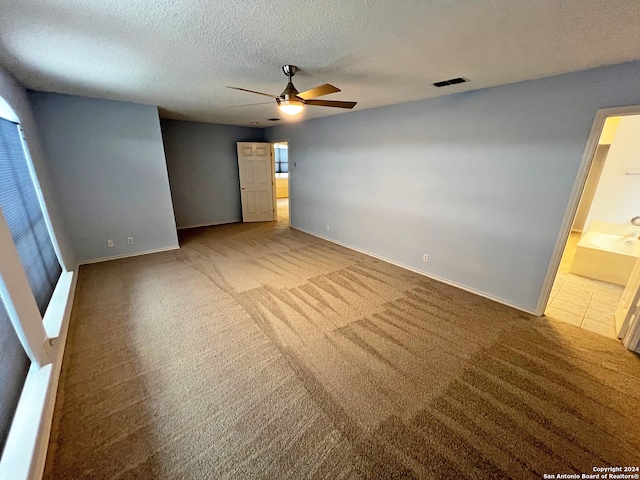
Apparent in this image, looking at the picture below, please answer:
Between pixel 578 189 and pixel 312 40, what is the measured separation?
2.70m

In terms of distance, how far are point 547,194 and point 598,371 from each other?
1595 millimetres

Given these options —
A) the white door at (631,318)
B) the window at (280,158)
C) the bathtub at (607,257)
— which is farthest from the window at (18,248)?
the window at (280,158)

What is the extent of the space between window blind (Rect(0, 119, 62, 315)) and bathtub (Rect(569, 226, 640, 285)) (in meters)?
6.38

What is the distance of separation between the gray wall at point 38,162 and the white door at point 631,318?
5858 millimetres

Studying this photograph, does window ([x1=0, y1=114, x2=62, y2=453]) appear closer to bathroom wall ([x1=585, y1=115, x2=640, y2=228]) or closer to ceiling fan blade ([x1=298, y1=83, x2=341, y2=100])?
ceiling fan blade ([x1=298, y1=83, x2=341, y2=100])

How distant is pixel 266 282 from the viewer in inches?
132

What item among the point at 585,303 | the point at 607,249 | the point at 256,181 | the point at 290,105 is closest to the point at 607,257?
the point at 607,249

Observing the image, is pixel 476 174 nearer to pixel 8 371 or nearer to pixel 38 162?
pixel 8 371

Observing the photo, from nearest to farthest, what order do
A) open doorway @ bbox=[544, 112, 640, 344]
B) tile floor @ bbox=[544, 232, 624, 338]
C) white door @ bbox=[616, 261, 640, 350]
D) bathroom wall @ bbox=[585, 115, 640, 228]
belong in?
white door @ bbox=[616, 261, 640, 350]
tile floor @ bbox=[544, 232, 624, 338]
open doorway @ bbox=[544, 112, 640, 344]
bathroom wall @ bbox=[585, 115, 640, 228]

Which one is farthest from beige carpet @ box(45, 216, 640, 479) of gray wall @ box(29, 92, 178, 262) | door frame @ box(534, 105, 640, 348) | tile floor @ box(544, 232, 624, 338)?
gray wall @ box(29, 92, 178, 262)

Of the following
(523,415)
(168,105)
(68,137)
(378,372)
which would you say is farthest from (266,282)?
(68,137)

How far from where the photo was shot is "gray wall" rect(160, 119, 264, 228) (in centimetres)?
555

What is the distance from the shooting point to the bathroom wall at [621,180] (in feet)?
13.6

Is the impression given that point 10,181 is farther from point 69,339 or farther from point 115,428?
point 115,428
